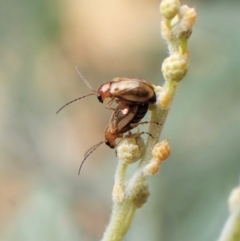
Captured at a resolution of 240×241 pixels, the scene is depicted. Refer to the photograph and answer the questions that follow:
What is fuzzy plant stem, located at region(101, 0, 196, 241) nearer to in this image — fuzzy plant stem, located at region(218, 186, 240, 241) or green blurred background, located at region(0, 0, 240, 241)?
fuzzy plant stem, located at region(218, 186, 240, 241)

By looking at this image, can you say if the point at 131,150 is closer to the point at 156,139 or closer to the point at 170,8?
the point at 156,139

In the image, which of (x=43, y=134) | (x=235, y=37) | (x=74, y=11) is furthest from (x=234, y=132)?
(x=74, y=11)

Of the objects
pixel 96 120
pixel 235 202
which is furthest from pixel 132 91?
pixel 96 120

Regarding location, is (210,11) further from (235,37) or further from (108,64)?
(108,64)

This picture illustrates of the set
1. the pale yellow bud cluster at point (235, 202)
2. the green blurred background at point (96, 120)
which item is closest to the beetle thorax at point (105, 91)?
the pale yellow bud cluster at point (235, 202)

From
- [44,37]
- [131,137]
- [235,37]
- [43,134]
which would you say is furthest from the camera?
[44,37]

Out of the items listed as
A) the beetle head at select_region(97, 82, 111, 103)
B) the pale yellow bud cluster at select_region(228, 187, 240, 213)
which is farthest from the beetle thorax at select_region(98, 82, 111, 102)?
the pale yellow bud cluster at select_region(228, 187, 240, 213)

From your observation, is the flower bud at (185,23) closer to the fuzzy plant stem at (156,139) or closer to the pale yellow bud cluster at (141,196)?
the fuzzy plant stem at (156,139)
